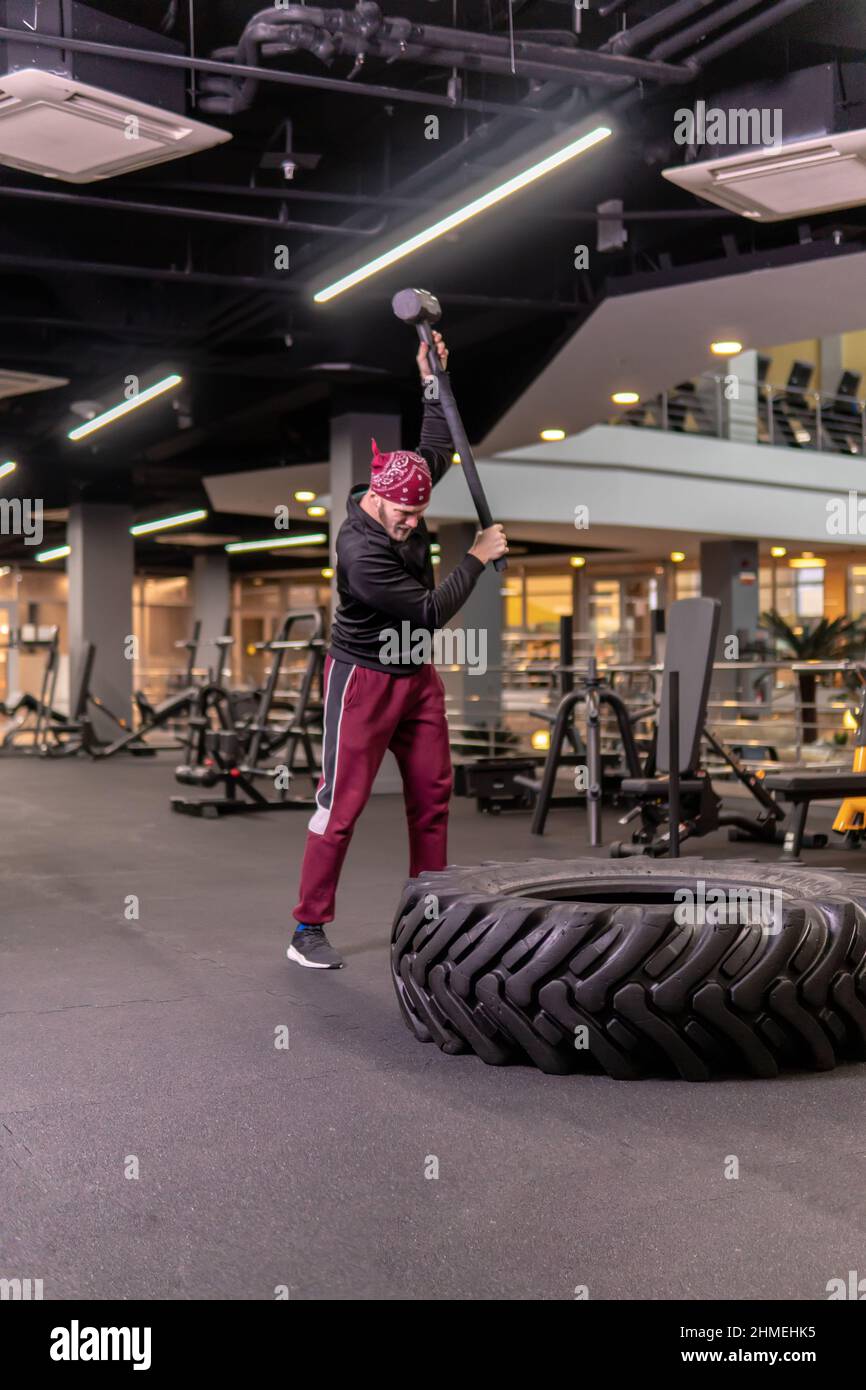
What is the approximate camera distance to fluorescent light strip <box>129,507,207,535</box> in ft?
54.1

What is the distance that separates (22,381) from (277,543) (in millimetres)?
9290

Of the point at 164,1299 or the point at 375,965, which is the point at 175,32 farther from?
the point at 164,1299

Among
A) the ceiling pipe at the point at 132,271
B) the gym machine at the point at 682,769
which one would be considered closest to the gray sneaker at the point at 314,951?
the gym machine at the point at 682,769

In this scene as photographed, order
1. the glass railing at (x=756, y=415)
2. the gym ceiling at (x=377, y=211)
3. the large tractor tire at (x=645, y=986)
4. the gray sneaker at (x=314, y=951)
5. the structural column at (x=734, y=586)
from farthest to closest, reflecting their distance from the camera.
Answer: the structural column at (x=734, y=586) < the glass railing at (x=756, y=415) < the gym ceiling at (x=377, y=211) < the gray sneaker at (x=314, y=951) < the large tractor tire at (x=645, y=986)

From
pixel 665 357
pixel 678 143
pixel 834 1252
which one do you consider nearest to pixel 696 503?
pixel 665 357

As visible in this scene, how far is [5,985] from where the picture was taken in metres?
3.46

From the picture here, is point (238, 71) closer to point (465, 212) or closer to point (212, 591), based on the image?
point (465, 212)

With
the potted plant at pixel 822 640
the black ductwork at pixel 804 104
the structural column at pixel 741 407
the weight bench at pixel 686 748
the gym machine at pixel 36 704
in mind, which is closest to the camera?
the black ductwork at pixel 804 104

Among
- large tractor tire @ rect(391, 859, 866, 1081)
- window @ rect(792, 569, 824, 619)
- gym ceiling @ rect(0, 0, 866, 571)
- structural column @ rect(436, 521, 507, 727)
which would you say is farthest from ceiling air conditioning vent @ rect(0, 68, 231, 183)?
window @ rect(792, 569, 824, 619)

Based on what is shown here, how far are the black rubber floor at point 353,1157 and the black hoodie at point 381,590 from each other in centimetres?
96

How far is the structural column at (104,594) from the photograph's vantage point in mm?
14602

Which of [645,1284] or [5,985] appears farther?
[5,985]

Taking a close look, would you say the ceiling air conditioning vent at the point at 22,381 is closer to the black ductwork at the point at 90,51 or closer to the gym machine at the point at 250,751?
the gym machine at the point at 250,751
